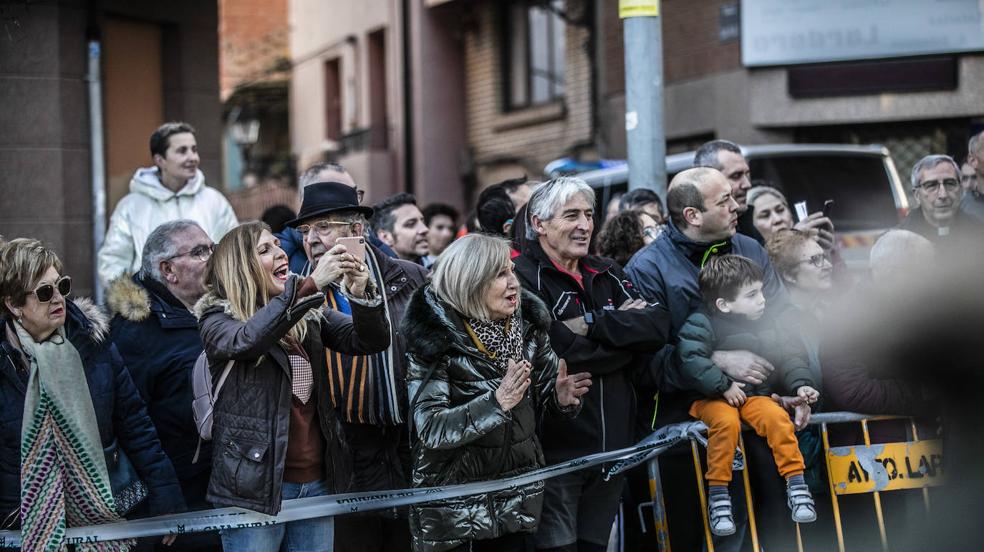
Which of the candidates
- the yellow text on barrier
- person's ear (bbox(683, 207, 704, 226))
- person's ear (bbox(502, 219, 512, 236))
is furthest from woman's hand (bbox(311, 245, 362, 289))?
the yellow text on barrier

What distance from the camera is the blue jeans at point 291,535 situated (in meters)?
4.75

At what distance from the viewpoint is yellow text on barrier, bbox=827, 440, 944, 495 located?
5.75m

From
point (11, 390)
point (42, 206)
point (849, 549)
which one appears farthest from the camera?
point (42, 206)

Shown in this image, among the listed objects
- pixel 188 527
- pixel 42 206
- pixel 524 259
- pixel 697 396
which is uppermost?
pixel 42 206

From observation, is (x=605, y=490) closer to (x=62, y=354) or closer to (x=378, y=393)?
(x=378, y=393)

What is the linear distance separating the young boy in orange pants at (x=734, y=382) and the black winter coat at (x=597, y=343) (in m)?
0.25

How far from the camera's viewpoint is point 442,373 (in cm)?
479

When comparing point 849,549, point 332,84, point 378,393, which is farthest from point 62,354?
point 332,84

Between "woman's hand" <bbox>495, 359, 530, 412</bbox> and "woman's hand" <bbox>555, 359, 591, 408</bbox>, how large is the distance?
0.43 m

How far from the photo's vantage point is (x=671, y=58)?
53.3ft

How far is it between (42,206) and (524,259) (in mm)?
4602

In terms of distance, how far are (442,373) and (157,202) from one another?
10.6 ft

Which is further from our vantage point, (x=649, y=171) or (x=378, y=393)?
(x=649, y=171)

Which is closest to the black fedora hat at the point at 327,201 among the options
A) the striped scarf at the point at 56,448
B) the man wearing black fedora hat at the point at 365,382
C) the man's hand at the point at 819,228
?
the man wearing black fedora hat at the point at 365,382
